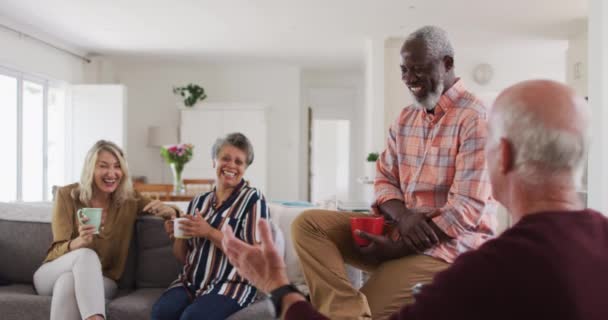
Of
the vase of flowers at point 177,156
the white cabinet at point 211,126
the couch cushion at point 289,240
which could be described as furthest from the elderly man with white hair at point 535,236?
the white cabinet at point 211,126

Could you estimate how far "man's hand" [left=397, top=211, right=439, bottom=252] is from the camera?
1568mm

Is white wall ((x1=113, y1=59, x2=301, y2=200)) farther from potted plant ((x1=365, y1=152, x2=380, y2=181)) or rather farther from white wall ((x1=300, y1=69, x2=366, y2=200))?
potted plant ((x1=365, y1=152, x2=380, y2=181))

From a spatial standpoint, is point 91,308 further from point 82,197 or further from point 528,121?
point 528,121

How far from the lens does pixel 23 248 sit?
8.22 ft

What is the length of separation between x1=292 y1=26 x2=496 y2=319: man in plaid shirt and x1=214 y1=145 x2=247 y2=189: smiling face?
2.19 ft

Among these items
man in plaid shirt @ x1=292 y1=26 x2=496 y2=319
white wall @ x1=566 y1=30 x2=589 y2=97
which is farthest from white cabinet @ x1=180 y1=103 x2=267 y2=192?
man in plaid shirt @ x1=292 y1=26 x2=496 y2=319

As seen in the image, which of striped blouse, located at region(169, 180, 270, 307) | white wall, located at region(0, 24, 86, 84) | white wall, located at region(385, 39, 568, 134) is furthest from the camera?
white wall, located at region(385, 39, 568, 134)

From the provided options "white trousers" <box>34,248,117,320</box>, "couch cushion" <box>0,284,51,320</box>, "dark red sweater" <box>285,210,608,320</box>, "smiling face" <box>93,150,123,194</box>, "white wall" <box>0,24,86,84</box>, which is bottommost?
"couch cushion" <box>0,284,51,320</box>

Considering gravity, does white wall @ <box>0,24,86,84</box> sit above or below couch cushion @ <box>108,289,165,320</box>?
above

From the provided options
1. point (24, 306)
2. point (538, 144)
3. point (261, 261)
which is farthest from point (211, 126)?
point (538, 144)

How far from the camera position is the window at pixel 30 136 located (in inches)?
251

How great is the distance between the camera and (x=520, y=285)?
0.78 m

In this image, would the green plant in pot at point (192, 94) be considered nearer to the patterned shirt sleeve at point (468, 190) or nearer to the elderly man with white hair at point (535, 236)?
the patterned shirt sleeve at point (468, 190)

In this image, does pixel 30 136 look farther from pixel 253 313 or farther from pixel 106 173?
pixel 253 313
